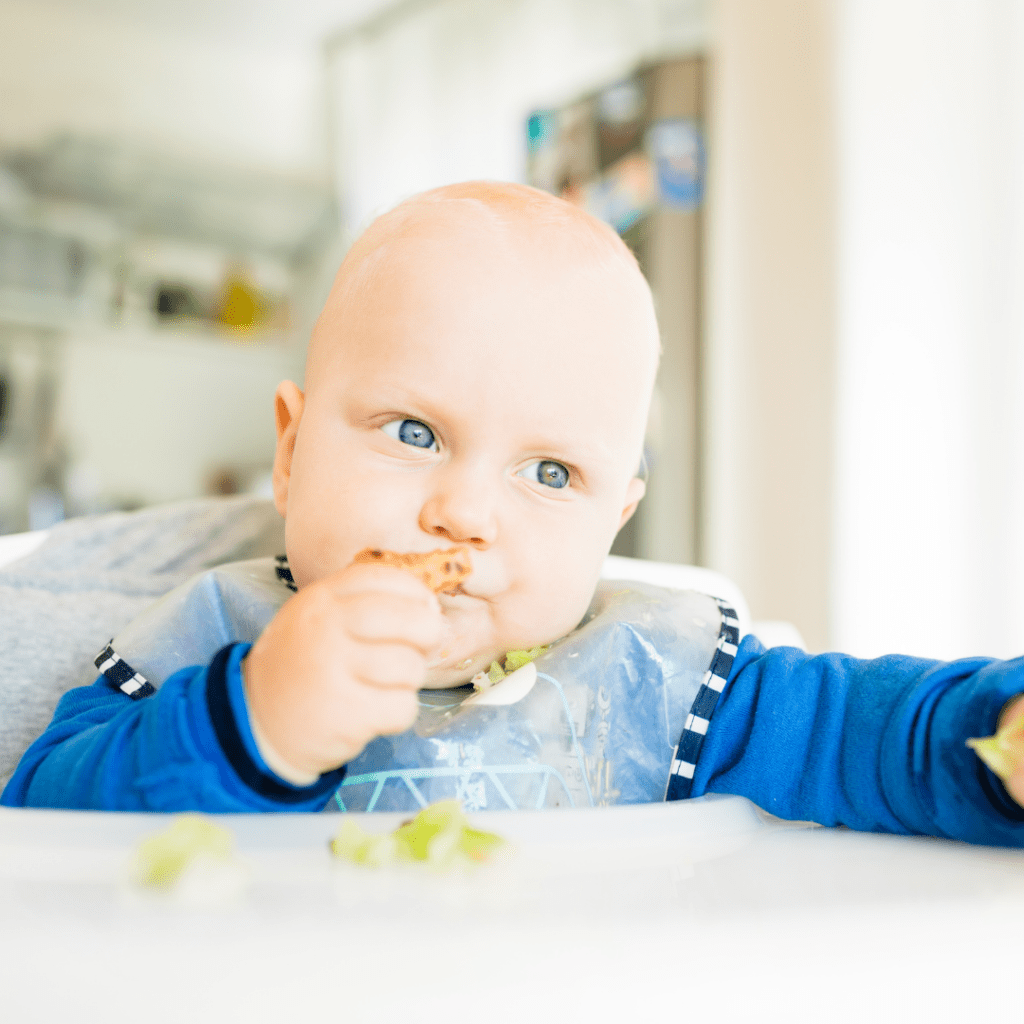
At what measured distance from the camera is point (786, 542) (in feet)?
7.50

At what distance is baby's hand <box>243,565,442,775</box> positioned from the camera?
47 centimetres

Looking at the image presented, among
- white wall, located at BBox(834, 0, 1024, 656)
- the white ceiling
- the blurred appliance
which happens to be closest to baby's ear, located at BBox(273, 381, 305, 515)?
white wall, located at BBox(834, 0, 1024, 656)

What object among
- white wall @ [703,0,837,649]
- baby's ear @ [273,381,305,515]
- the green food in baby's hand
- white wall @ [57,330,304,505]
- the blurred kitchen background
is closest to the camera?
the green food in baby's hand

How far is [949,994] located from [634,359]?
48cm

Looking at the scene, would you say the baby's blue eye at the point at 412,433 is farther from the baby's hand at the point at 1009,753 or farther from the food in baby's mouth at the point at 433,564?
the baby's hand at the point at 1009,753

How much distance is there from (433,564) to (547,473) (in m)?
0.14

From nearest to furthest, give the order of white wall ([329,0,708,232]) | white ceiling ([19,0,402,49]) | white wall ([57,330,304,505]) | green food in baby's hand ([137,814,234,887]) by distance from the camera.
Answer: green food in baby's hand ([137,814,234,887]) → white wall ([329,0,708,232]) → white wall ([57,330,304,505]) → white ceiling ([19,0,402,49])

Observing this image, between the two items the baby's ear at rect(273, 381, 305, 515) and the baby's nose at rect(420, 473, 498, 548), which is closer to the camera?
the baby's nose at rect(420, 473, 498, 548)

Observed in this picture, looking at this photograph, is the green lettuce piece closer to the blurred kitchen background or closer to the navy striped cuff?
the navy striped cuff

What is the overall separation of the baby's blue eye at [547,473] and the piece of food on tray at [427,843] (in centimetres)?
28

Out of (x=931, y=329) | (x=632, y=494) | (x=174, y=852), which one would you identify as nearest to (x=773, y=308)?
(x=931, y=329)

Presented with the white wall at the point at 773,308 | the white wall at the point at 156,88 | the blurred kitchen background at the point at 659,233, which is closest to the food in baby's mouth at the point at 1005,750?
the blurred kitchen background at the point at 659,233

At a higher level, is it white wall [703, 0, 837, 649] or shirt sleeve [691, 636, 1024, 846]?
white wall [703, 0, 837, 649]

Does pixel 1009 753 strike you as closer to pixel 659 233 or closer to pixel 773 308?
pixel 773 308
